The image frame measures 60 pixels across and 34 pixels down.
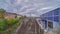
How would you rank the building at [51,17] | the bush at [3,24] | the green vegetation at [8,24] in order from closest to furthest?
the green vegetation at [8,24] < the bush at [3,24] < the building at [51,17]

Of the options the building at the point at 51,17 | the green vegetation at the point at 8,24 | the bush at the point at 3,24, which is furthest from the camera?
the building at the point at 51,17

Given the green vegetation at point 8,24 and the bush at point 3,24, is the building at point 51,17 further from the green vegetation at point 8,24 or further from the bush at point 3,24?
the bush at point 3,24

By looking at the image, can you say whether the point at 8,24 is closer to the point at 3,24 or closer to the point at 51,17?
the point at 3,24

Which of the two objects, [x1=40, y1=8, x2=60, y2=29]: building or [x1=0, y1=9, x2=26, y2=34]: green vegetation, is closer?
[x1=0, y1=9, x2=26, y2=34]: green vegetation

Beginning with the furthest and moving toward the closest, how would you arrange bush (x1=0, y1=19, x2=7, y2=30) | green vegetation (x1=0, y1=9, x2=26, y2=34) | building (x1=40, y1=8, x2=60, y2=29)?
building (x1=40, y1=8, x2=60, y2=29)
bush (x1=0, y1=19, x2=7, y2=30)
green vegetation (x1=0, y1=9, x2=26, y2=34)

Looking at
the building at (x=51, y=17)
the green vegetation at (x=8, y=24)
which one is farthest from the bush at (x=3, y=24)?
the building at (x=51, y=17)

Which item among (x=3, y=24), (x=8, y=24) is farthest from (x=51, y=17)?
(x=3, y=24)

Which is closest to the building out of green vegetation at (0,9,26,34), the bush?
green vegetation at (0,9,26,34)

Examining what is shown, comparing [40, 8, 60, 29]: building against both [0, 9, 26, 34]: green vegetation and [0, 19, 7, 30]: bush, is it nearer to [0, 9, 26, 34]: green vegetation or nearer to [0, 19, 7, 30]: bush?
[0, 9, 26, 34]: green vegetation

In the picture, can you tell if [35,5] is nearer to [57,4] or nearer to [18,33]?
[57,4]

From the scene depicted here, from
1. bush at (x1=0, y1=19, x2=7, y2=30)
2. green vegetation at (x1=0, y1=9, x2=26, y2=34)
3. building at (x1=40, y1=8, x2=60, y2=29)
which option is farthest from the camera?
building at (x1=40, y1=8, x2=60, y2=29)

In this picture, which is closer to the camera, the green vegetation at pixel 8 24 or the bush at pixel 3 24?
the green vegetation at pixel 8 24

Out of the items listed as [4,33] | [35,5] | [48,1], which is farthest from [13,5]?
[4,33]

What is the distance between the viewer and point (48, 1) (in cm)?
556
